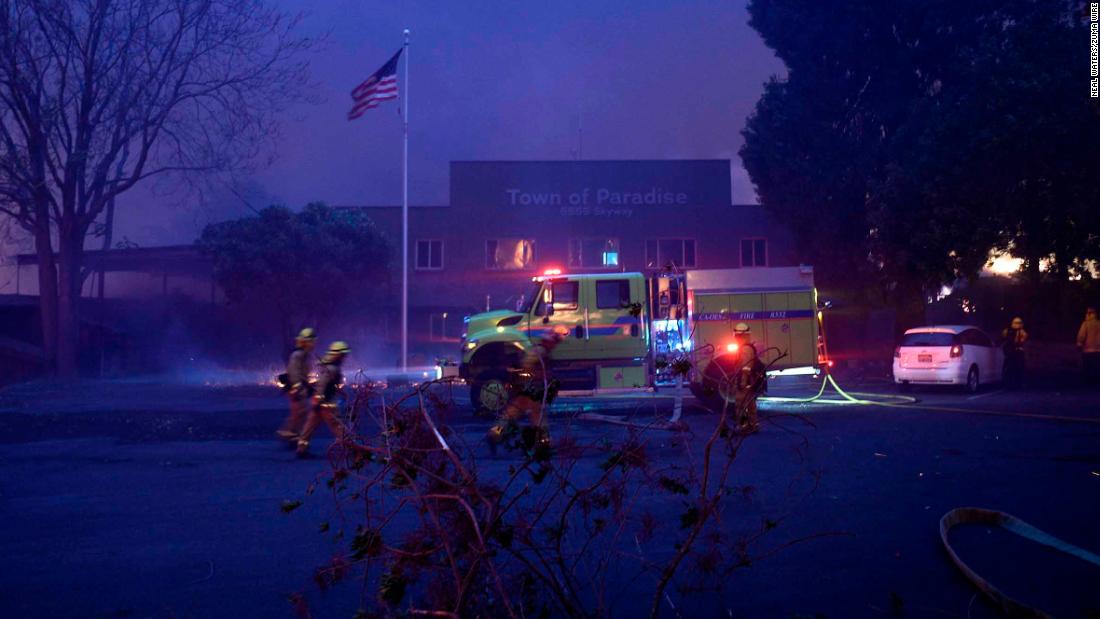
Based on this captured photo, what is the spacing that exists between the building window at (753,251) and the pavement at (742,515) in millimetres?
24730

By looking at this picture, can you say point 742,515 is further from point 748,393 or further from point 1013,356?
point 1013,356

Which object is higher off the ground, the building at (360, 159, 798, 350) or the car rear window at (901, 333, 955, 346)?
the building at (360, 159, 798, 350)

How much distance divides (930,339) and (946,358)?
2.05 feet

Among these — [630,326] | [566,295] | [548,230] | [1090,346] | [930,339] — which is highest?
[548,230]

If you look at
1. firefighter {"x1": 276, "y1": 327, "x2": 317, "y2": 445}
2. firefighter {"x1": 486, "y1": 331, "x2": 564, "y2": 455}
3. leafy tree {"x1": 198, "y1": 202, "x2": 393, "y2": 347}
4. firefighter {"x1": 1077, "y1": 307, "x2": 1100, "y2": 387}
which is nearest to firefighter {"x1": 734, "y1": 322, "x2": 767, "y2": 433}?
firefighter {"x1": 486, "y1": 331, "x2": 564, "y2": 455}

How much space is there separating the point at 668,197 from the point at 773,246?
507 centimetres

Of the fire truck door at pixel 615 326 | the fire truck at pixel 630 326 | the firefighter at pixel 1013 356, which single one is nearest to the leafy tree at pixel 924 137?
the firefighter at pixel 1013 356

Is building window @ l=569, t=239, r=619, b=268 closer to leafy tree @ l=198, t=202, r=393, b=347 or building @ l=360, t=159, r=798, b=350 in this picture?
building @ l=360, t=159, r=798, b=350

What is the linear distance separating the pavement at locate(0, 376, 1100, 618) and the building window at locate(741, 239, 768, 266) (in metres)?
24.7

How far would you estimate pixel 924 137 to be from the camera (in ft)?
85.5

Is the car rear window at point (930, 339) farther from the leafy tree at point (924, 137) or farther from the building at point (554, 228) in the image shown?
the building at point (554, 228)

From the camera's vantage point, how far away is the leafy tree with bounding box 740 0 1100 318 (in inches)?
880

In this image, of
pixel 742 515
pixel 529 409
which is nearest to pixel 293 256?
pixel 742 515

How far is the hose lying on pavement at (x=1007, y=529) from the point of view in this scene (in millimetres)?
5312
